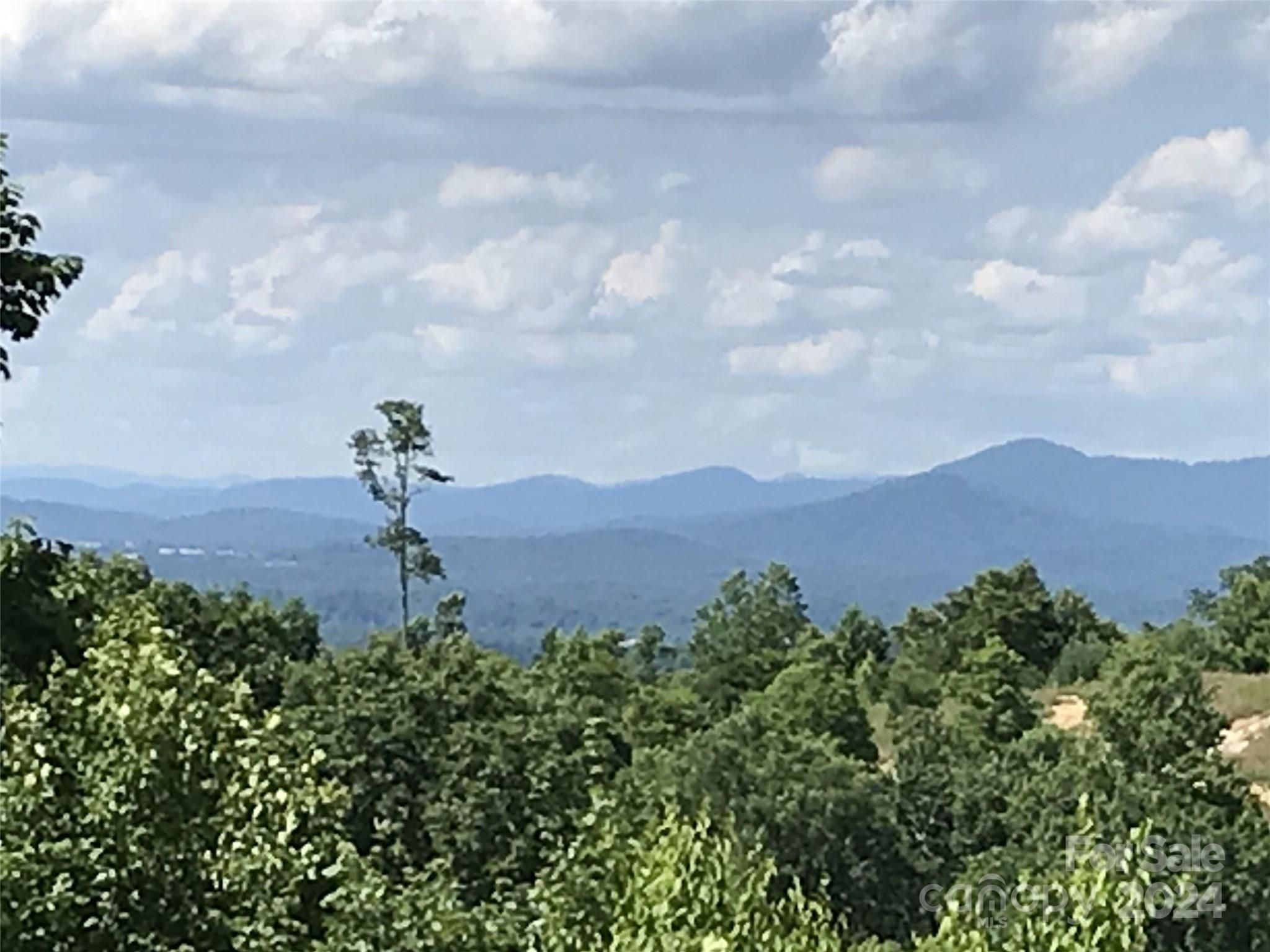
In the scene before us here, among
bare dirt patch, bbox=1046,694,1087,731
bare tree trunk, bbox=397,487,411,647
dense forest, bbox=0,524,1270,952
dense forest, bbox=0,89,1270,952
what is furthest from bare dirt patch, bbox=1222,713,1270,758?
bare tree trunk, bbox=397,487,411,647

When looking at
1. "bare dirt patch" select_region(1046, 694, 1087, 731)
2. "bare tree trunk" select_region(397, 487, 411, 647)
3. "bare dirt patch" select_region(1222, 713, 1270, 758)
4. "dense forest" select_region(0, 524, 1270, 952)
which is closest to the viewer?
"dense forest" select_region(0, 524, 1270, 952)

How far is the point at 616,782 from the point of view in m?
44.3

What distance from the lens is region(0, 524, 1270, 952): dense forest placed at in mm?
12938

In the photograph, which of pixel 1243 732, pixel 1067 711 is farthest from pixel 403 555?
pixel 1243 732

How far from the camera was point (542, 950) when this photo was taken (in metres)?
16.8

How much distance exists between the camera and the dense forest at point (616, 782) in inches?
509

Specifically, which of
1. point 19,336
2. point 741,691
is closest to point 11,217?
point 19,336

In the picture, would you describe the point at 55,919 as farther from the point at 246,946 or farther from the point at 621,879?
the point at 621,879

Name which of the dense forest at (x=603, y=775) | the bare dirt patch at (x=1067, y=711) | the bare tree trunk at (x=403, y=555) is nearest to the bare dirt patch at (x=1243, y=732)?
the dense forest at (x=603, y=775)

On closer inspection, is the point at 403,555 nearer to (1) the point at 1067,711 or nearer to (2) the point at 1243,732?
(1) the point at 1067,711

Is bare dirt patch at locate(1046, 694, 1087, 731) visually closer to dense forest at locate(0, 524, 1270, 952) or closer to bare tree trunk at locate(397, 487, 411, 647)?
dense forest at locate(0, 524, 1270, 952)

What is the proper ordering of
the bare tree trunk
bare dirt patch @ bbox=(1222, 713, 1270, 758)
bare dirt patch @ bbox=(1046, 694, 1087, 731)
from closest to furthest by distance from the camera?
bare dirt patch @ bbox=(1222, 713, 1270, 758)
bare dirt patch @ bbox=(1046, 694, 1087, 731)
the bare tree trunk

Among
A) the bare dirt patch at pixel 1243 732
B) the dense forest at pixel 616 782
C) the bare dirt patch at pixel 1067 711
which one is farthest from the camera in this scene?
the bare dirt patch at pixel 1067 711

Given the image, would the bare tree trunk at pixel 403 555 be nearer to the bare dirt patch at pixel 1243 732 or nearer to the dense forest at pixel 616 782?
the dense forest at pixel 616 782
